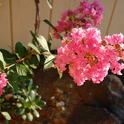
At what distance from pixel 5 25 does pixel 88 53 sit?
87 centimetres

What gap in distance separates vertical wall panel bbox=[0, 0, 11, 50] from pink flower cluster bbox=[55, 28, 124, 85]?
742mm

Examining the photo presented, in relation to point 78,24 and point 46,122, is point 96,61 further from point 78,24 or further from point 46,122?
point 46,122

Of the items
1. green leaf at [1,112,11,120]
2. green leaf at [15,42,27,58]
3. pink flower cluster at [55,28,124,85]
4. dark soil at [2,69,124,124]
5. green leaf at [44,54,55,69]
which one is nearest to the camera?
pink flower cluster at [55,28,124,85]

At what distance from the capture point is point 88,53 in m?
1.01

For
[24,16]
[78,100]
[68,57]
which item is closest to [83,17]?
[68,57]

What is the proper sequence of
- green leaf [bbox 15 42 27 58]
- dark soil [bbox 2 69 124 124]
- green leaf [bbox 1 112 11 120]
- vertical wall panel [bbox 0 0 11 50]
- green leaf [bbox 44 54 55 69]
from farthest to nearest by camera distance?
dark soil [bbox 2 69 124 124] → vertical wall panel [bbox 0 0 11 50] → green leaf [bbox 1 112 11 120] → green leaf [bbox 15 42 27 58] → green leaf [bbox 44 54 55 69]

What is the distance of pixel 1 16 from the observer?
1748 millimetres

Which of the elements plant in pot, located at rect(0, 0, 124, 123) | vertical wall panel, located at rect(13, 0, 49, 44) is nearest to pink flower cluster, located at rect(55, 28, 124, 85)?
plant in pot, located at rect(0, 0, 124, 123)

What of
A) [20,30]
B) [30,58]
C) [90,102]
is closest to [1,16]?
[20,30]

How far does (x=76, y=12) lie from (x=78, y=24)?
6 cm

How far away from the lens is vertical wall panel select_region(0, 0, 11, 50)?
1715 millimetres

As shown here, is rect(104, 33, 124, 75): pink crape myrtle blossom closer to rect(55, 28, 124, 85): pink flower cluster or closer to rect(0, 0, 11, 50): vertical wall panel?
rect(55, 28, 124, 85): pink flower cluster

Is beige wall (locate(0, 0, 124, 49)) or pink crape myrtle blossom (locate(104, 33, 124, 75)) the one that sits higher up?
beige wall (locate(0, 0, 124, 49))

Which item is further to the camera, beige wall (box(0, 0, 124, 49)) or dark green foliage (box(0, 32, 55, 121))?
beige wall (box(0, 0, 124, 49))
